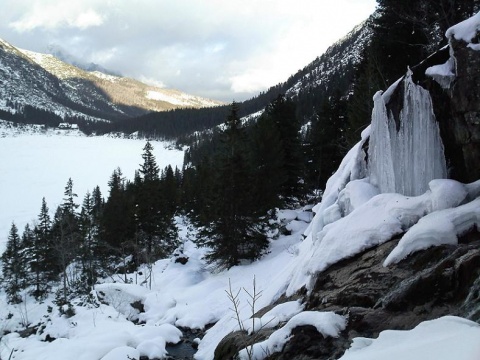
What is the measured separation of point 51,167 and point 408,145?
6071 inches

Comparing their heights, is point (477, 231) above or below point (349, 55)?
below

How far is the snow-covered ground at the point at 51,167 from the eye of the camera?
96375mm

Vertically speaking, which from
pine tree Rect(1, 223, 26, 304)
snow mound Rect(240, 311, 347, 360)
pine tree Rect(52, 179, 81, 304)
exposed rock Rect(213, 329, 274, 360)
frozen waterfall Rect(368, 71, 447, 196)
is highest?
frozen waterfall Rect(368, 71, 447, 196)

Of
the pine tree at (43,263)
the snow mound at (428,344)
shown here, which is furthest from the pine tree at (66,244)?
the snow mound at (428,344)

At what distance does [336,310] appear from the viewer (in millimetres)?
6812

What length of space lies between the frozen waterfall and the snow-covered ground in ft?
259

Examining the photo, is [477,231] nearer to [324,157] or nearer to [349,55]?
[324,157]

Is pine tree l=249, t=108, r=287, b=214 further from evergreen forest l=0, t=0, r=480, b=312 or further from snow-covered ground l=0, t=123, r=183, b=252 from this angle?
snow-covered ground l=0, t=123, r=183, b=252

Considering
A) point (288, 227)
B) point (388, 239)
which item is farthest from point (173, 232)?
point (388, 239)

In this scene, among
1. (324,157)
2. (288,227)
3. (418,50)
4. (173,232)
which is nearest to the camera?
(418,50)

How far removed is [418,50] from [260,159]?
40.1 feet

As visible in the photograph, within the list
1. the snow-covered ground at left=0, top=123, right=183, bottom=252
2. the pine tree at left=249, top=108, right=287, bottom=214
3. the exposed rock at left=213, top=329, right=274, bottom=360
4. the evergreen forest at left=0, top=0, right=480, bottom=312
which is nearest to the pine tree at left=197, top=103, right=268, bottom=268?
the evergreen forest at left=0, top=0, right=480, bottom=312

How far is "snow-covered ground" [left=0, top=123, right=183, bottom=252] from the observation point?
316 ft

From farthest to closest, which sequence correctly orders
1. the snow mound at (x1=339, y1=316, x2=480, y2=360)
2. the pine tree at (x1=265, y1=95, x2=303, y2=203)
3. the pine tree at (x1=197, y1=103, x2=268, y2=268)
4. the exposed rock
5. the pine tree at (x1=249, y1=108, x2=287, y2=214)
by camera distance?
1. the pine tree at (x1=265, y1=95, x2=303, y2=203)
2. the pine tree at (x1=249, y1=108, x2=287, y2=214)
3. the pine tree at (x1=197, y1=103, x2=268, y2=268)
4. the exposed rock
5. the snow mound at (x1=339, y1=316, x2=480, y2=360)
